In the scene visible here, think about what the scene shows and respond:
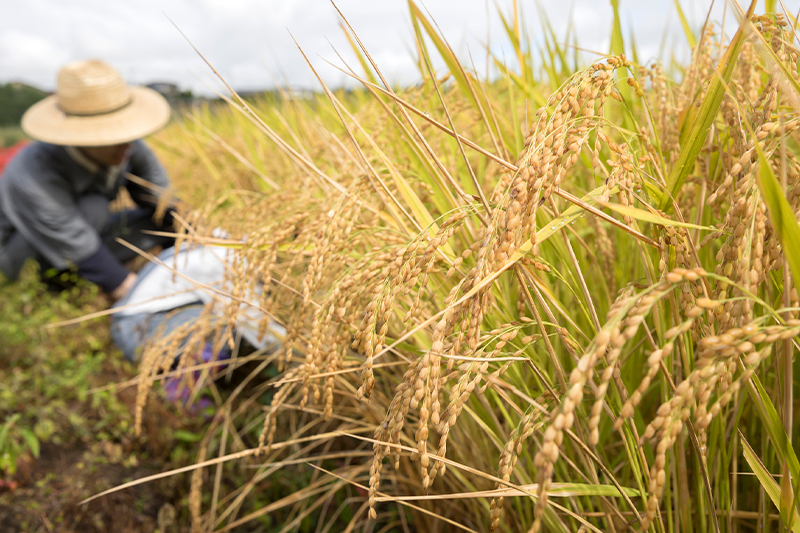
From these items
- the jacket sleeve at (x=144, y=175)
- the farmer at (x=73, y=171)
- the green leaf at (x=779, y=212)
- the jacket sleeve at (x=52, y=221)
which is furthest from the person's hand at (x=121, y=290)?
the green leaf at (x=779, y=212)

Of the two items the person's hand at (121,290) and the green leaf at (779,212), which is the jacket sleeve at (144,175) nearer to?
the person's hand at (121,290)

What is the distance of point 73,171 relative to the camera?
382 centimetres

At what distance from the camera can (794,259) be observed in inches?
20.8

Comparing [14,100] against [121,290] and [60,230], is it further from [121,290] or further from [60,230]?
[121,290]

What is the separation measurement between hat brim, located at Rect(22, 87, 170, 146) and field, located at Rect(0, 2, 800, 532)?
101 inches

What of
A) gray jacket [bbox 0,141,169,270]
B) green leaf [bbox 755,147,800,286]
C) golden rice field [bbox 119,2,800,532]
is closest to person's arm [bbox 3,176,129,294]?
gray jacket [bbox 0,141,169,270]

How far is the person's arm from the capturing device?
11.8 ft

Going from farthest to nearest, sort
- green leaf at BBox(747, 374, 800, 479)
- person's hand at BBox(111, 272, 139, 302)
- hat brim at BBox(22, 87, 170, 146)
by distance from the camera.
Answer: person's hand at BBox(111, 272, 139, 302), hat brim at BBox(22, 87, 170, 146), green leaf at BBox(747, 374, 800, 479)

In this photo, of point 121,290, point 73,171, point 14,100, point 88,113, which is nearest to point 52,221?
point 73,171

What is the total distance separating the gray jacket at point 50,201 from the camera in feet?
11.9

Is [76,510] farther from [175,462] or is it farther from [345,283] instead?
[345,283]

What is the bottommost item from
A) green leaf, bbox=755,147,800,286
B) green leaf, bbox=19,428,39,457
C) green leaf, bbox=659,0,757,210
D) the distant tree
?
green leaf, bbox=19,428,39,457

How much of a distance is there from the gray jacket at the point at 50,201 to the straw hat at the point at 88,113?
0.28 metres

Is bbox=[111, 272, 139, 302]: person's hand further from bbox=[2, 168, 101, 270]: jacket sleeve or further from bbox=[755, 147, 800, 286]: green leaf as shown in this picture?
bbox=[755, 147, 800, 286]: green leaf
